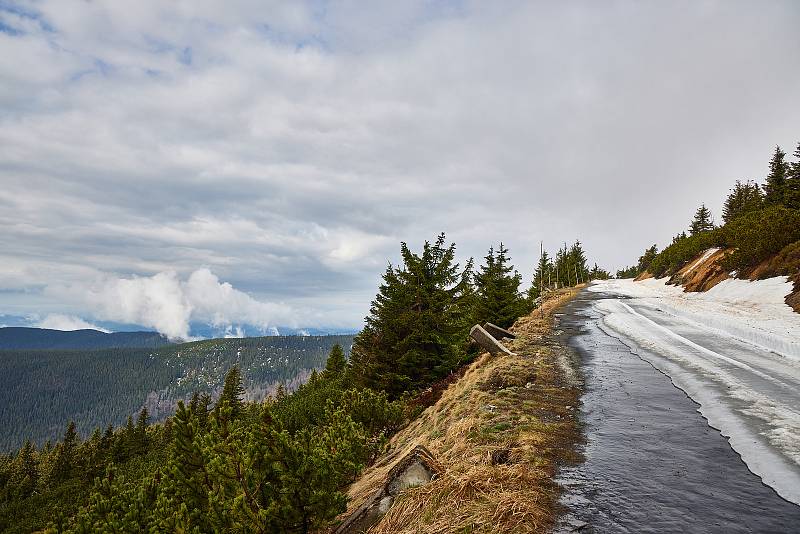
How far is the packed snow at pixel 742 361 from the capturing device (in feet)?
18.7

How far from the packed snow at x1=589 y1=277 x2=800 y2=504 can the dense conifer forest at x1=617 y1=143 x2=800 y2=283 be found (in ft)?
7.99

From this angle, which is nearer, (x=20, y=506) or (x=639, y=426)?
(x=639, y=426)

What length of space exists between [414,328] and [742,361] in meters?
12.4

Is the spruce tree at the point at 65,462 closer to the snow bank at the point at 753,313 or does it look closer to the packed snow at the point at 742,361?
the packed snow at the point at 742,361

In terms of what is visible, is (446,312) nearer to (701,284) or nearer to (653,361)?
(653,361)

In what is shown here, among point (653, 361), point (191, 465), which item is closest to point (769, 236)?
point (653, 361)

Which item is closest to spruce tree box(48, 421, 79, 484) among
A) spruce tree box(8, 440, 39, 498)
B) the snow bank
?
spruce tree box(8, 440, 39, 498)

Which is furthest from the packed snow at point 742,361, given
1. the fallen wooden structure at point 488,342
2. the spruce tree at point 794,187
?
the spruce tree at point 794,187

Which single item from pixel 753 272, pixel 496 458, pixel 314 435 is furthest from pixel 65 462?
pixel 753 272

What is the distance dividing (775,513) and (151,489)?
1173 cm

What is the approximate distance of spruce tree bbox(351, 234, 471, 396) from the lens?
19.9m

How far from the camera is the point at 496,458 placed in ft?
19.4

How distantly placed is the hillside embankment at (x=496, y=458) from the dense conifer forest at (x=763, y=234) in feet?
69.7

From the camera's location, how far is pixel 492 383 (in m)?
11.0
